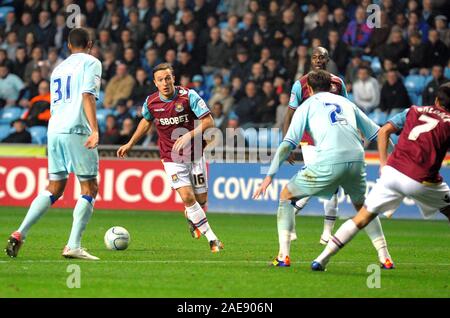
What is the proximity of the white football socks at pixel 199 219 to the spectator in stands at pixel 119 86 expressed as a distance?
36.2ft

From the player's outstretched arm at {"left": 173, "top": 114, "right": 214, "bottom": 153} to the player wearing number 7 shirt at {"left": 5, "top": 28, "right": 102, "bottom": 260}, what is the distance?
1.17 metres

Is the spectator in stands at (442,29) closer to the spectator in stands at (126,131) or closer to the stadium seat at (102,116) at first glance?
the spectator in stands at (126,131)

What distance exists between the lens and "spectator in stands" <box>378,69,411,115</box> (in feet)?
67.0

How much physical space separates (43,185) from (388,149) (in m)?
11.2

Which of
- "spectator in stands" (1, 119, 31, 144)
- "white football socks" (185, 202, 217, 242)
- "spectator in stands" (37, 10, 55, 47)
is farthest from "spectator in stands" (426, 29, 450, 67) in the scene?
"white football socks" (185, 202, 217, 242)

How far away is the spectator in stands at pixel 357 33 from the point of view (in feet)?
71.4

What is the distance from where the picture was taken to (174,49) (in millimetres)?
23469

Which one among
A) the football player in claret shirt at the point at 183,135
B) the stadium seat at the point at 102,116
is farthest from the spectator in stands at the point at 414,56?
the football player in claret shirt at the point at 183,135

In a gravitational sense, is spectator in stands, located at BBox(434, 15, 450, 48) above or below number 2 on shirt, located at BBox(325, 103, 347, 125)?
above

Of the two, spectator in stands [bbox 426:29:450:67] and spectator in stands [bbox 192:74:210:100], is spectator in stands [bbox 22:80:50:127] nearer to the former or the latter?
spectator in stands [bbox 192:74:210:100]

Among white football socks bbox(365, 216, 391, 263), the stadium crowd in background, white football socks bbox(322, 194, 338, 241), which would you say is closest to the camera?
Result: white football socks bbox(365, 216, 391, 263)

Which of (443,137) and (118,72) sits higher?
(118,72)
